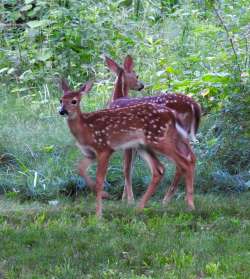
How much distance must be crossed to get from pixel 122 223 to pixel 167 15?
7981mm

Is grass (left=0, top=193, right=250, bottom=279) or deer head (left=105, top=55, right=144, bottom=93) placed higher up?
deer head (left=105, top=55, right=144, bottom=93)

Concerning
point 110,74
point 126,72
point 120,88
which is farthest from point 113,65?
point 110,74

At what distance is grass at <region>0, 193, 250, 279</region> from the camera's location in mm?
6387

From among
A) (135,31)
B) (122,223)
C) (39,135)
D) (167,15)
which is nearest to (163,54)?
(135,31)

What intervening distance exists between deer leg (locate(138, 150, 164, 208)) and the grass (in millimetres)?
118

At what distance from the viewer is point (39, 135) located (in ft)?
35.1

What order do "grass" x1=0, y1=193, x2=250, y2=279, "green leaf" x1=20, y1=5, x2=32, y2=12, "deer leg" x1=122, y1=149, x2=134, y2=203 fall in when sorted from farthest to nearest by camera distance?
"green leaf" x1=20, y1=5, x2=32, y2=12
"deer leg" x1=122, y1=149, x2=134, y2=203
"grass" x1=0, y1=193, x2=250, y2=279

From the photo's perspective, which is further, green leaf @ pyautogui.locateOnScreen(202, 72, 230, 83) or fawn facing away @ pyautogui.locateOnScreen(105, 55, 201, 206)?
green leaf @ pyautogui.locateOnScreen(202, 72, 230, 83)

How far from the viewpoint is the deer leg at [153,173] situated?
27.0ft

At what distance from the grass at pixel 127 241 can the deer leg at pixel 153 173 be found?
118 millimetres

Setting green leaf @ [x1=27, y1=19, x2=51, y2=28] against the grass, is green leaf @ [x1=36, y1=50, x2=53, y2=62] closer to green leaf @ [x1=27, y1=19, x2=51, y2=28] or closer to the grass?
green leaf @ [x1=27, y1=19, x2=51, y2=28]

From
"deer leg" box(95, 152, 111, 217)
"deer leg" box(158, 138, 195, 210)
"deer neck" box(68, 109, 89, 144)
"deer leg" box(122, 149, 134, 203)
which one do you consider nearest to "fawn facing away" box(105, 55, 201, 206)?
"deer leg" box(122, 149, 134, 203)

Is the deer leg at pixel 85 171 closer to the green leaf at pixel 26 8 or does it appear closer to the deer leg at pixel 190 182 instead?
the deer leg at pixel 190 182

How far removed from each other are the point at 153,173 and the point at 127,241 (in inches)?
59.7
